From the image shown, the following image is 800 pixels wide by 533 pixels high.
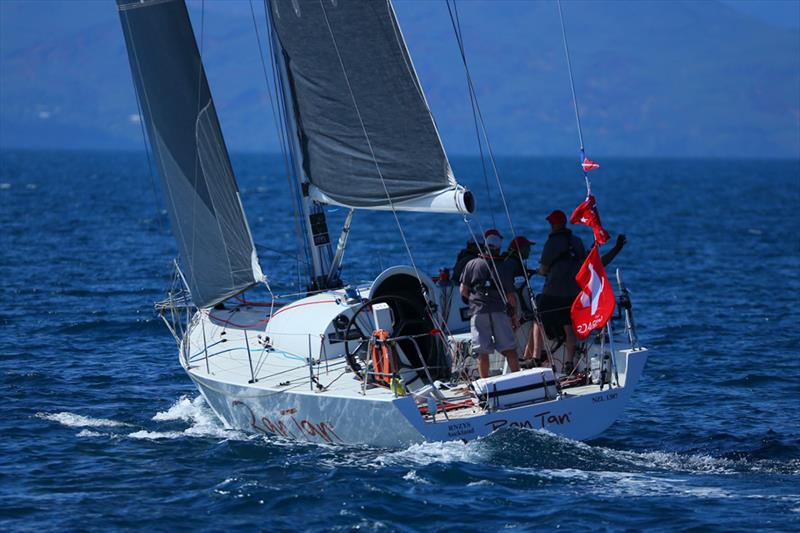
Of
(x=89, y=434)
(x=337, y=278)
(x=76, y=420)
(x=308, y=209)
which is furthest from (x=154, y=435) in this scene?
(x=308, y=209)

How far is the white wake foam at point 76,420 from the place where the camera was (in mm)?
15070

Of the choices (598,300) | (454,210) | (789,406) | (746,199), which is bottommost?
(746,199)

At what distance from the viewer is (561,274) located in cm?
1388

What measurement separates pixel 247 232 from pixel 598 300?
582cm

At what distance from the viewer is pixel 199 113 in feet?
53.7

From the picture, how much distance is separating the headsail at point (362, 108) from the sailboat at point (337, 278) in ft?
0.06

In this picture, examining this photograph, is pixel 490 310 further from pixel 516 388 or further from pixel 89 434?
pixel 89 434

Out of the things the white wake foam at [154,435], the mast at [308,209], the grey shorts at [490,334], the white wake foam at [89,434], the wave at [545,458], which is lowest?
the wave at [545,458]

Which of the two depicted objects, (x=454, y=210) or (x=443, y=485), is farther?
(x=454, y=210)

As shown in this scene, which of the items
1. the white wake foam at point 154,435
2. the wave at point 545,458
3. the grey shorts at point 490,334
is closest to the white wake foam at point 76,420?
the white wake foam at point 154,435

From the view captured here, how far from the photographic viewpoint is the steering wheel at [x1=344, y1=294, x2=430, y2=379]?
13609mm

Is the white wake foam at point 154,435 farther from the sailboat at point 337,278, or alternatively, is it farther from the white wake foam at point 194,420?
the sailboat at point 337,278

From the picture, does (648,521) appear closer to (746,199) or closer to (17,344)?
(17,344)

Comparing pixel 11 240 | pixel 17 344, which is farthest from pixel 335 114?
pixel 11 240
